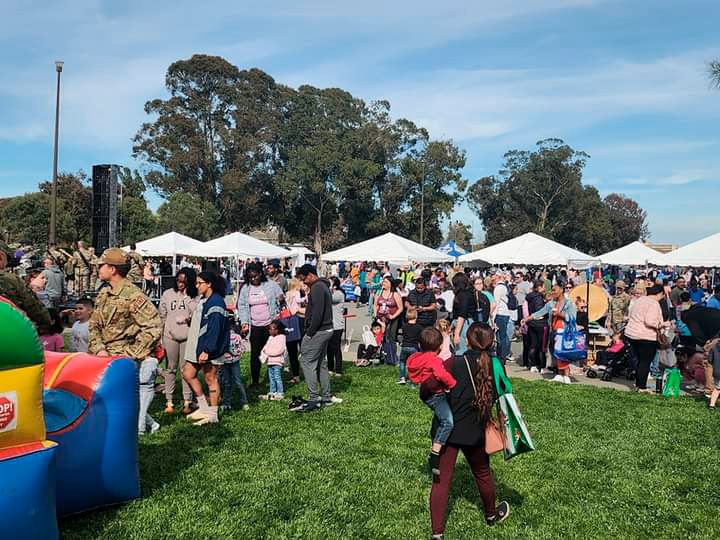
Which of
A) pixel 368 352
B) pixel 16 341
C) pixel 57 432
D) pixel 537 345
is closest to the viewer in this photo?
pixel 16 341

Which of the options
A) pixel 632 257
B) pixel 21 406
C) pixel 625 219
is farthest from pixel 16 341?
pixel 625 219

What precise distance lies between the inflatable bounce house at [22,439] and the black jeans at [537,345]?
913 centimetres

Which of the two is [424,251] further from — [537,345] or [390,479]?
[390,479]

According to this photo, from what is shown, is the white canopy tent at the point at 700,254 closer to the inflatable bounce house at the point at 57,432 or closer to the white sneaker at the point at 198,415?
the white sneaker at the point at 198,415

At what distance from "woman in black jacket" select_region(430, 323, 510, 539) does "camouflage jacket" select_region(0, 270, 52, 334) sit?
10.1 feet

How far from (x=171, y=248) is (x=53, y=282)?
9.33 metres

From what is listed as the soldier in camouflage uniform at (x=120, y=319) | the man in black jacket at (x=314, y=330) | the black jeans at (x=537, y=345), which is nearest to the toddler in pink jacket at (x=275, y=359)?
the man in black jacket at (x=314, y=330)

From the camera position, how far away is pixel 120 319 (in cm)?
568

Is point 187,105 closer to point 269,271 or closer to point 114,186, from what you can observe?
point 114,186

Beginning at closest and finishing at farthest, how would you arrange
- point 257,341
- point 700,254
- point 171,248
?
point 257,341
point 700,254
point 171,248

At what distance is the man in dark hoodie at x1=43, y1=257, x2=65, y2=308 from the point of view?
12722 millimetres

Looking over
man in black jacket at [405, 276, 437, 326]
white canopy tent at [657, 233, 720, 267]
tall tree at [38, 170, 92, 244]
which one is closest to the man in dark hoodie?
man in black jacket at [405, 276, 437, 326]

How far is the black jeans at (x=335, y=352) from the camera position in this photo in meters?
10.0

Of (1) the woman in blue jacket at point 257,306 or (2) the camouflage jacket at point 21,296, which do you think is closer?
(2) the camouflage jacket at point 21,296
